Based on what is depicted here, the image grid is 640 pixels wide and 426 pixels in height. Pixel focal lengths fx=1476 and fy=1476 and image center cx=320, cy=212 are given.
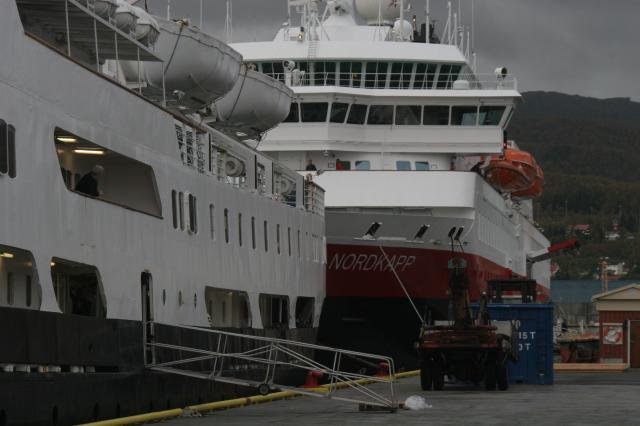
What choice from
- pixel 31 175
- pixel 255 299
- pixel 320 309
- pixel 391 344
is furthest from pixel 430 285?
pixel 31 175

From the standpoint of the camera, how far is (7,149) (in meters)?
16.7

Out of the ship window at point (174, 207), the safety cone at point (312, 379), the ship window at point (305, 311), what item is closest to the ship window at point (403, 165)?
the ship window at point (305, 311)

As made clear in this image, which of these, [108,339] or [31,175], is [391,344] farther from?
[31,175]

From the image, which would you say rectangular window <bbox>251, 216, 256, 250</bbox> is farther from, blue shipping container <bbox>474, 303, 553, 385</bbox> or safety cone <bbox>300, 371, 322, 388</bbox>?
blue shipping container <bbox>474, 303, 553, 385</bbox>

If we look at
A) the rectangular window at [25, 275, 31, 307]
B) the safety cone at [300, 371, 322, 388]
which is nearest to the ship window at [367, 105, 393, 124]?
the safety cone at [300, 371, 322, 388]

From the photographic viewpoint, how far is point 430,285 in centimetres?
4019

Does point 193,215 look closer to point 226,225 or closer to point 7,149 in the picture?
point 226,225

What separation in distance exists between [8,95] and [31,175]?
1.06 meters

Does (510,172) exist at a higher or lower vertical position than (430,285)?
higher

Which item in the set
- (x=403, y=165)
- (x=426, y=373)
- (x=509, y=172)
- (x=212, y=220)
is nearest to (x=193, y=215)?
(x=212, y=220)

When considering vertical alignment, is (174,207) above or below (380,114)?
below

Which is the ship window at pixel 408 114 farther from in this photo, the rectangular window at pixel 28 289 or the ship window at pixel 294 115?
the rectangular window at pixel 28 289

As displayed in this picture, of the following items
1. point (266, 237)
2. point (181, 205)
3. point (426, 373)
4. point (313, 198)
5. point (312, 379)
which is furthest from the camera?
point (313, 198)

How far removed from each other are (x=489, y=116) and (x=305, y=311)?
1186 centimetres
